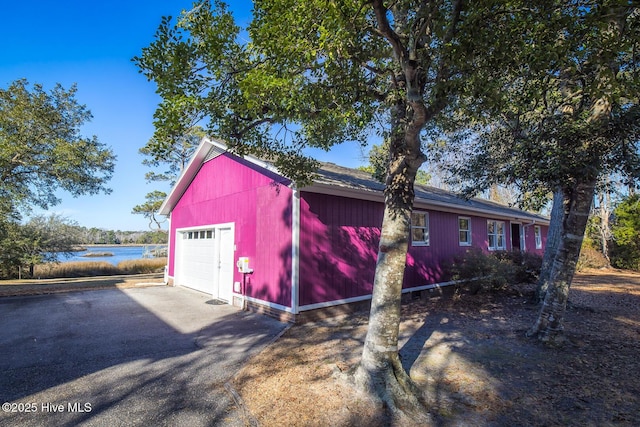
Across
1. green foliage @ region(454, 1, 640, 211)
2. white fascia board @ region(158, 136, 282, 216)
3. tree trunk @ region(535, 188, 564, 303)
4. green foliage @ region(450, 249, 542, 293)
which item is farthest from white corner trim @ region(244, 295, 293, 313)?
tree trunk @ region(535, 188, 564, 303)

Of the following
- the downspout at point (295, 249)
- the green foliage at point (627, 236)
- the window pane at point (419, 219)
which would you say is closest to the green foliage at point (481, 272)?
the window pane at point (419, 219)

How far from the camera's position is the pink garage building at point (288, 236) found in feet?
24.5

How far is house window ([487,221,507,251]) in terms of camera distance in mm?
14688

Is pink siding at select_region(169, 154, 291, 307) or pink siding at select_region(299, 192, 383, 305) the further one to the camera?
pink siding at select_region(169, 154, 291, 307)

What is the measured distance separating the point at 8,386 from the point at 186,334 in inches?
106

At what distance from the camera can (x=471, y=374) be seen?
14.1 ft

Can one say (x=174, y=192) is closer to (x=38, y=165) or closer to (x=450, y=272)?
(x=38, y=165)

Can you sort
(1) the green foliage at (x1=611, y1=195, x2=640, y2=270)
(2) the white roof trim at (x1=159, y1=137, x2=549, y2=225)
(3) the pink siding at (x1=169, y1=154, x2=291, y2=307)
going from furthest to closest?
(1) the green foliage at (x1=611, y1=195, x2=640, y2=270) < (2) the white roof trim at (x1=159, y1=137, x2=549, y2=225) < (3) the pink siding at (x1=169, y1=154, x2=291, y2=307)

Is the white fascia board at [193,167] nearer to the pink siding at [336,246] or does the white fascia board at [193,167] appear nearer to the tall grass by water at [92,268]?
the pink siding at [336,246]

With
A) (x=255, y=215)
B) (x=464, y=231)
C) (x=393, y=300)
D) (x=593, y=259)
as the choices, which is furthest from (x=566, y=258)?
(x=593, y=259)

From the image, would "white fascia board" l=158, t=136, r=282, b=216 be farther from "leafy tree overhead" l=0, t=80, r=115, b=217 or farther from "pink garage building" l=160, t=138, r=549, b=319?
"leafy tree overhead" l=0, t=80, r=115, b=217

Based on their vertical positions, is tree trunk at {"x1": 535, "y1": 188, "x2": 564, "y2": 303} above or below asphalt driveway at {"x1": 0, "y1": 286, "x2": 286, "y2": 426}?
above

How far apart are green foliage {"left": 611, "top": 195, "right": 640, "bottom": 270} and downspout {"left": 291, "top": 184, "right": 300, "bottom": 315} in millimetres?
20012

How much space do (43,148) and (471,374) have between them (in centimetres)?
Result: 1857
